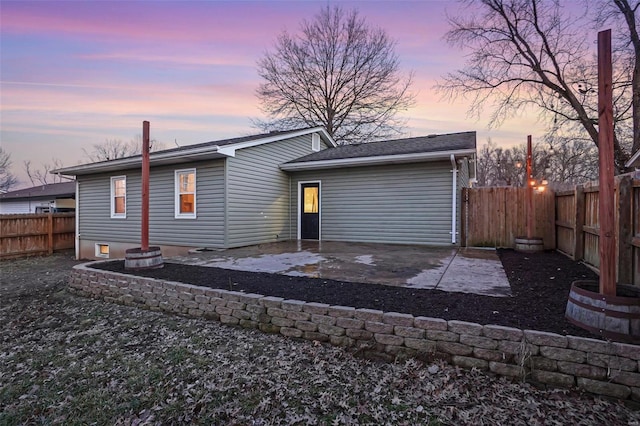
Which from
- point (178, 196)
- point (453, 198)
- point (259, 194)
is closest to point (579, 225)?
point (453, 198)

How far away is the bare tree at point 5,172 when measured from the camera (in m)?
27.4

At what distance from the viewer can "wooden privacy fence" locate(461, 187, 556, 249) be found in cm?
793

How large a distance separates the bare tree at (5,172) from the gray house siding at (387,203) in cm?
3182

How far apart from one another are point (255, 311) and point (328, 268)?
2.14 m

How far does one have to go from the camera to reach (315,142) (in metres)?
12.4

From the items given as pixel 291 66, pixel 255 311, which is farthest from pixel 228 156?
pixel 291 66

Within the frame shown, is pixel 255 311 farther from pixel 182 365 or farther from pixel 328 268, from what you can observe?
pixel 328 268

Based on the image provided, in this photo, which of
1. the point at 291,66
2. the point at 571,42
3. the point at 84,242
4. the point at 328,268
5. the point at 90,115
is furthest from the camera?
the point at 291,66

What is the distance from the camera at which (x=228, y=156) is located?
813 cm

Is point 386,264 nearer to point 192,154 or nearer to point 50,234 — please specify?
point 192,154

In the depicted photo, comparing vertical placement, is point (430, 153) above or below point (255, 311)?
above

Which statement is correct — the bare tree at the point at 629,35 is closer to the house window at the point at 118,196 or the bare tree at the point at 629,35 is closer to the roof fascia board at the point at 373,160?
the roof fascia board at the point at 373,160

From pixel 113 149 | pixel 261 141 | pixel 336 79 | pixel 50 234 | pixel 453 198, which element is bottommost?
pixel 50 234

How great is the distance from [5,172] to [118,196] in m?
27.4
